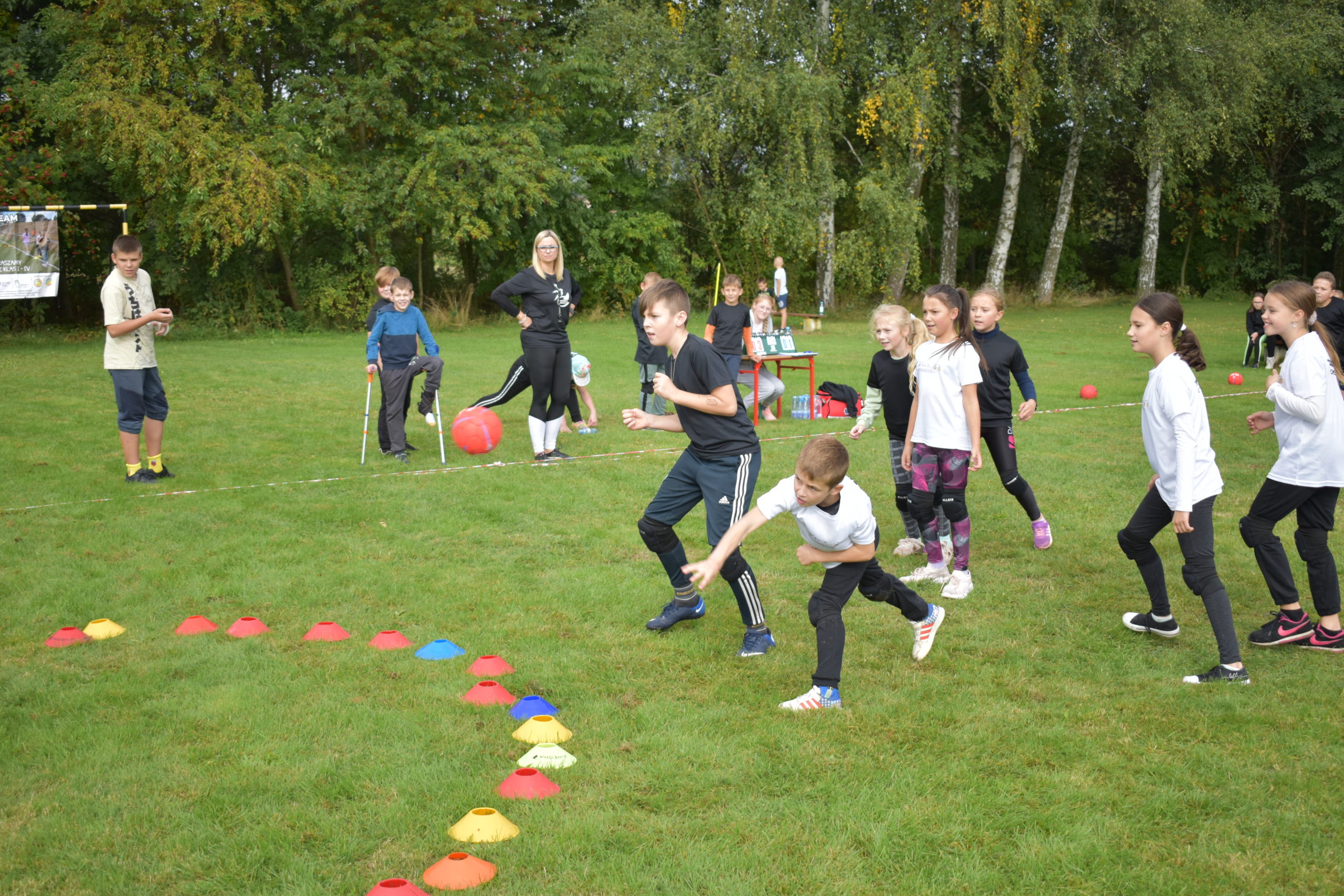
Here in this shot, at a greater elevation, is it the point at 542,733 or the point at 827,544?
the point at 827,544

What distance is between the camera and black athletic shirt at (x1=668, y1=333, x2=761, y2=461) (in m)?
5.07

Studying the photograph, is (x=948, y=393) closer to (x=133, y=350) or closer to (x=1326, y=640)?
(x=1326, y=640)

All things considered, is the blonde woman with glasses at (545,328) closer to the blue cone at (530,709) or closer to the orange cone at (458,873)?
the blue cone at (530,709)

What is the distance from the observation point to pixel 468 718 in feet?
14.6

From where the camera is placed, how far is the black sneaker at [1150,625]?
17.9ft

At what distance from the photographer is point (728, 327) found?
12391 millimetres

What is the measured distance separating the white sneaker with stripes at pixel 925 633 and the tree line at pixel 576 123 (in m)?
22.0

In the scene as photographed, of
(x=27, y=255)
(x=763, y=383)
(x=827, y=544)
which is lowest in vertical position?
(x=763, y=383)

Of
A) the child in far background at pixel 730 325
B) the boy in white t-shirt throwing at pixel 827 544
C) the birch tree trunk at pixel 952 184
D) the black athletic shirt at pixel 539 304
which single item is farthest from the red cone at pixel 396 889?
the birch tree trunk at pixel 952 184

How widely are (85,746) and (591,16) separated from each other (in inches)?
1131

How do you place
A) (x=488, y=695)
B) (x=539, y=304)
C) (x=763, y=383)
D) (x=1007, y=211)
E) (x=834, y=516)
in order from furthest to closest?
1. (x=1007, y=211)
2. (x=763, y=383)
3. (x=539, y=304)
4. (x=488, y=695)
5. (x=834, y=516)

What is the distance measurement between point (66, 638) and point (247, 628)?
886 millimetres

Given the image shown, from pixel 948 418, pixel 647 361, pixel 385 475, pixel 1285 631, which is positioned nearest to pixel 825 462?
pixel 948 418

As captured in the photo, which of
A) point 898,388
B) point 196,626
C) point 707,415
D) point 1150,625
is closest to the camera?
point 707,415
